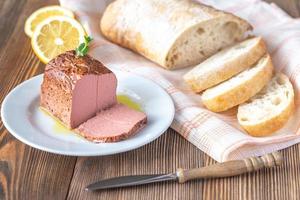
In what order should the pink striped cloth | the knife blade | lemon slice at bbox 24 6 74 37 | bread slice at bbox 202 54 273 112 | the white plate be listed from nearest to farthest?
the knife blade
the white plate
the pink striped cloth
bread slice at bbox 202 54 273 112
lemon slice at bbox 24 6 74 37

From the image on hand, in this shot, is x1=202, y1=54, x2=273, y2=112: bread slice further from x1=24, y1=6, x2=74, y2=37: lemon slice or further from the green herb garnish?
x1=24, y1=6, x2=74, y2=37: lemon slice

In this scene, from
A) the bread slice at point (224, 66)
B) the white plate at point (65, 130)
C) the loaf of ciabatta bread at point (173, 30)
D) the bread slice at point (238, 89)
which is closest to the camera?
the white plate at point (65, 130)

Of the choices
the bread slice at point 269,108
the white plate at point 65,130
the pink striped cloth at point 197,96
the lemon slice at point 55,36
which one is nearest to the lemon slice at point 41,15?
the pink striped cloth at point 197,96

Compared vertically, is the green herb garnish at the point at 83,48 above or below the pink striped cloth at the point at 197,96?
above

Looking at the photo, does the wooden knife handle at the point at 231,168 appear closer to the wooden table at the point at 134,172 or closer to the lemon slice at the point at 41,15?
the wooden table at the point at 134,172

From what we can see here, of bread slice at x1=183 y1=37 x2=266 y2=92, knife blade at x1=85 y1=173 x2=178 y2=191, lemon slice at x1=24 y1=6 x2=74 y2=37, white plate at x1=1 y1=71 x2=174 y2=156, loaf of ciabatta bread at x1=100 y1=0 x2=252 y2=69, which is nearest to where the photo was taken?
knife blade at x1=85 y1=173 x2=178 y2=191

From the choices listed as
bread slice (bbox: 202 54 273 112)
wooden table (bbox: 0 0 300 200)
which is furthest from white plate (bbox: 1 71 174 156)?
bread slice (bbox: 202 54 273 112)

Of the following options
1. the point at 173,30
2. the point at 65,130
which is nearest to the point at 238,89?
the point at 173,30
